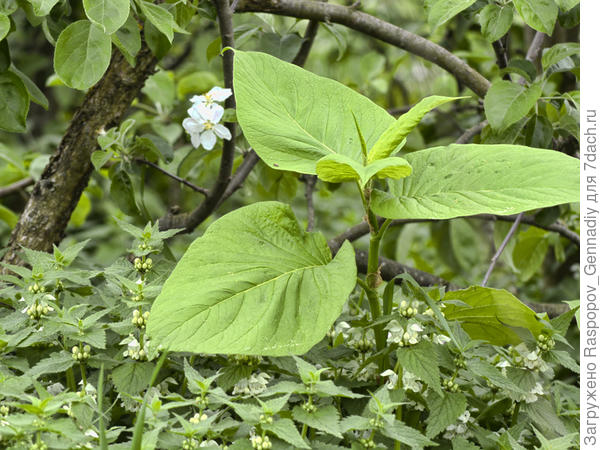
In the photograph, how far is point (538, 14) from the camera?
1.04 meters

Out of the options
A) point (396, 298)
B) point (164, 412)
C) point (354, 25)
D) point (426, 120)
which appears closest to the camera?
point (164, 412)

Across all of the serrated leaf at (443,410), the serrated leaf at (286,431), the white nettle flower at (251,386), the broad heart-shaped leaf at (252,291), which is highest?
the broad heart-shaped leaf at (252,291)

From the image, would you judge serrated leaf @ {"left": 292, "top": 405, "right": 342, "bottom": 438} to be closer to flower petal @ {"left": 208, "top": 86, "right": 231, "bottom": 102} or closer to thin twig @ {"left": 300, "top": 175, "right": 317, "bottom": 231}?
flower petal @ {"left": 208, "top": 86, "right": 231, "bottom": 102}

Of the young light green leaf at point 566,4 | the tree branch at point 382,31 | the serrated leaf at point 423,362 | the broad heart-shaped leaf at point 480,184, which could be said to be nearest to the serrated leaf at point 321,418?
the serrated leaf at point 423,362

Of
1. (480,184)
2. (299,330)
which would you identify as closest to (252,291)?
(299,330)

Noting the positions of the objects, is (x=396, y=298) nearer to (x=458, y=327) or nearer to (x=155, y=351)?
(x=458, y=327)

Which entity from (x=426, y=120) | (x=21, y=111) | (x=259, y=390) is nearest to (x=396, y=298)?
(x=259, y=390)

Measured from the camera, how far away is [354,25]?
1388 mm

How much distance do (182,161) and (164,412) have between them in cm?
85

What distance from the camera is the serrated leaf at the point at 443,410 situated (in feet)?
2.40

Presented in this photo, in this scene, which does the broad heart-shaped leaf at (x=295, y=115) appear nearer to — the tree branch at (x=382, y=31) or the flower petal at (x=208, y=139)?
the flower petal at (x=208, y=139)

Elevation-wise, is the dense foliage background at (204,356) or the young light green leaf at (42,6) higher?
the young light green leaf at (42,6)

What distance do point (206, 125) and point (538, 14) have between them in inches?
21.4

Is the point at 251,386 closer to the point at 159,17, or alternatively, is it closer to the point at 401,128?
the point at 401,128
